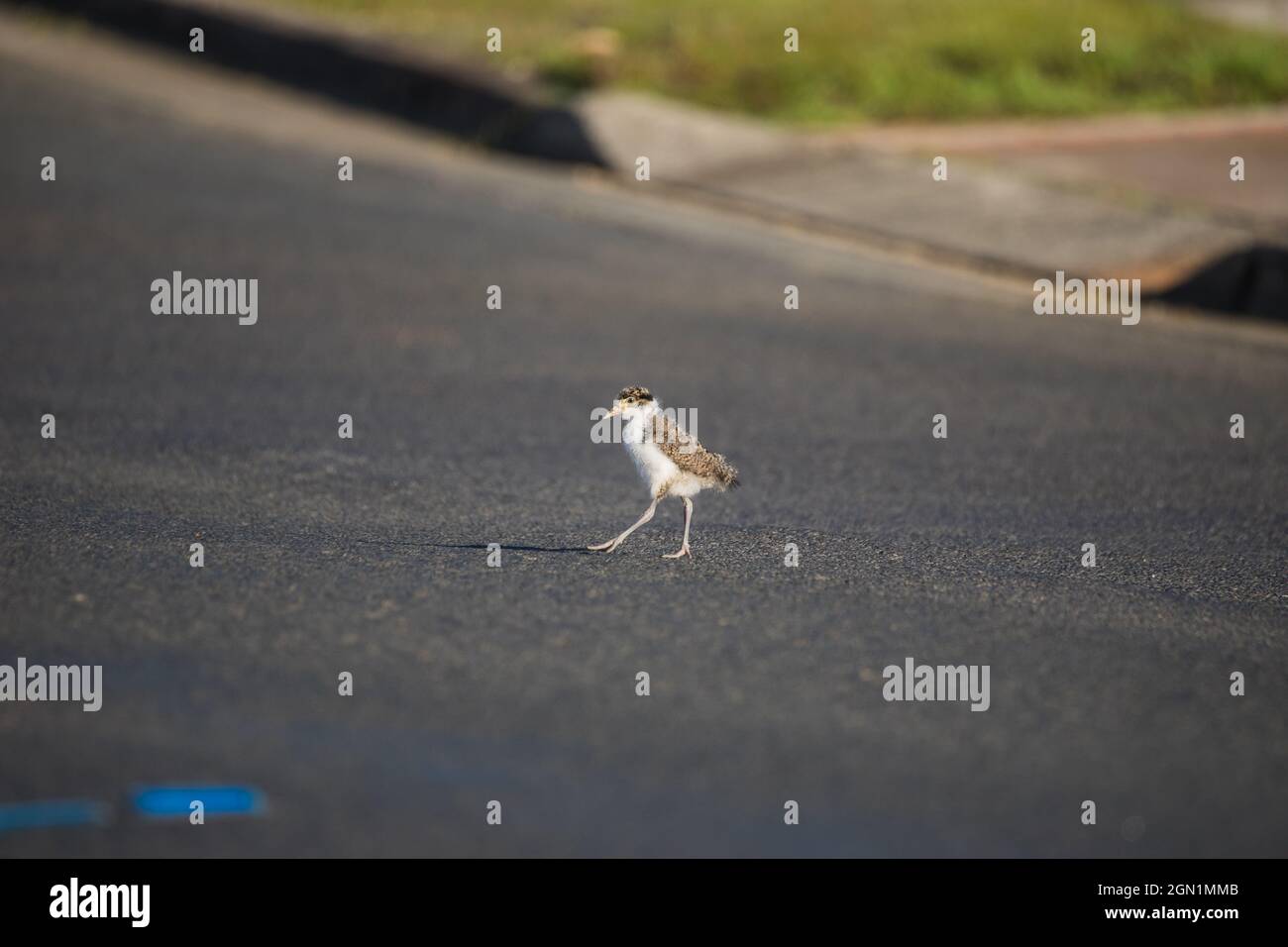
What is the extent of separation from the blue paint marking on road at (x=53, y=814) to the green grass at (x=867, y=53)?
37.2 ft

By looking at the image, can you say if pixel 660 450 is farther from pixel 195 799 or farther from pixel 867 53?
pixel 867 53

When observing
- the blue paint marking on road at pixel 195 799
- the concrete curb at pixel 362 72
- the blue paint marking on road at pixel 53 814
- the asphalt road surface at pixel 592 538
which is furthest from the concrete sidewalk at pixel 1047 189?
the blue paint marking on road at pixel 53 814

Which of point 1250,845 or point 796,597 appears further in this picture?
point 796,597

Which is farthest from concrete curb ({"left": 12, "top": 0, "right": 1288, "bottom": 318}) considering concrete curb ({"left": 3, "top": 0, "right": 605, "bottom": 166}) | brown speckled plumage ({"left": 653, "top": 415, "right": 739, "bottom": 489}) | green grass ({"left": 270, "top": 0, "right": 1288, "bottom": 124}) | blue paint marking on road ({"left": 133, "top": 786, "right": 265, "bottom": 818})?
blue paint marking on road ({"left": 133, "top": 786, "right": 265, "bottom": 818})

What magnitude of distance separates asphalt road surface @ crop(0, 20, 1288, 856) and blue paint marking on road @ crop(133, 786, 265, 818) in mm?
45

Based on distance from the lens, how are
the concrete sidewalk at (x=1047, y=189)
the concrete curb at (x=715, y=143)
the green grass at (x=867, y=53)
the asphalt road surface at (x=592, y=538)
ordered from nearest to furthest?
the asphalt road surface at (x=592, y=538) < the concrete curb at (x=715, y=143) < the concrete sidewalk at (x=1047, y=189) < the green grass at (x=867, y=53)

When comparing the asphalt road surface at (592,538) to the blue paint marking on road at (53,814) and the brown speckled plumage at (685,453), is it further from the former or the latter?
the brown speckled plumage at (685,453)

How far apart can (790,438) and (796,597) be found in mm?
2424

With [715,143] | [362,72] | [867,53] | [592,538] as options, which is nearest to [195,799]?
[592,538]

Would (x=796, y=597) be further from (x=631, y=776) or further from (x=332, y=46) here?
(x=332, y=46)

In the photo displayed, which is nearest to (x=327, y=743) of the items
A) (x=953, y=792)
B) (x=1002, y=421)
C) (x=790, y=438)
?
(x=953, y=792)

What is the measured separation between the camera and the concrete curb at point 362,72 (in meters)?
13.8

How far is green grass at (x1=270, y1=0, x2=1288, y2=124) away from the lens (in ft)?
49.4
